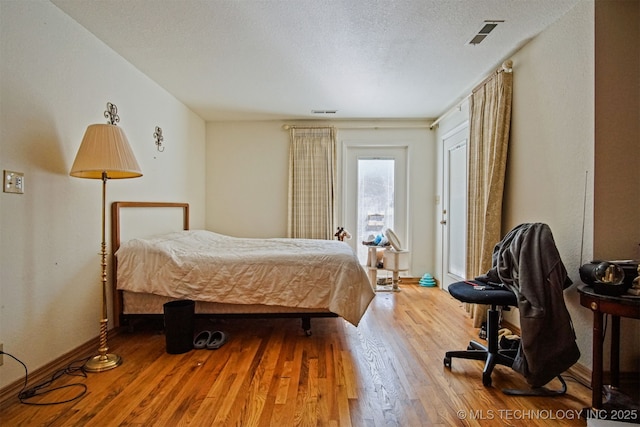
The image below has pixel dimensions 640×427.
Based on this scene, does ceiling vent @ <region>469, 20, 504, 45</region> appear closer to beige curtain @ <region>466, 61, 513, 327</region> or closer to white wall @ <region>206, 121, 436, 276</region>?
beige curtain @ <region>466, 61, 513, 327</region>

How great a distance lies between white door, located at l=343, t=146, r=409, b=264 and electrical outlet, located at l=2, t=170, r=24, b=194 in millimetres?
3597

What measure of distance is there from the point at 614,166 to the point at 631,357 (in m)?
1.15

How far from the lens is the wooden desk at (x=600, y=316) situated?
150 centimetres

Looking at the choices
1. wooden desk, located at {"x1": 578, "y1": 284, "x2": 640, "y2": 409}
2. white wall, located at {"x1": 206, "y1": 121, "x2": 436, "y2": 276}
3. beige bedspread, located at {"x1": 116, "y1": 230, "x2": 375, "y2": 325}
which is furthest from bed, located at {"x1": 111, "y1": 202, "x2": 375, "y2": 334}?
white wall, located at {"x1": 206, "y1": 121, "x2": 436, "y2": 276}

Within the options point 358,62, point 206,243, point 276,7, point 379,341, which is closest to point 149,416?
point 379,341

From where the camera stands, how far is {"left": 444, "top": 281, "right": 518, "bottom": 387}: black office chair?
197cm

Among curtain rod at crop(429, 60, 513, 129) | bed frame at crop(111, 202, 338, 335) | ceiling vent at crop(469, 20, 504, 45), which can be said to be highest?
ceiling vent at crop(469, 20, 504, 45)

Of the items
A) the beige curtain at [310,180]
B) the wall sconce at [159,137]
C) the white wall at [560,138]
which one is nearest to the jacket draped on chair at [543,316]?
the white wall at [560,138]

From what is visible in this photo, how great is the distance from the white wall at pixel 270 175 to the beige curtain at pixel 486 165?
1.42 metres

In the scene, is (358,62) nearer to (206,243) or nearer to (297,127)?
(297,127)

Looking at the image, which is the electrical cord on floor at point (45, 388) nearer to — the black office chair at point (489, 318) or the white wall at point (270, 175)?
the black office chair at point (489, 318)

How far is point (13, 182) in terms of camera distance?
1834 mm

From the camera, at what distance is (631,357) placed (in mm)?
1937

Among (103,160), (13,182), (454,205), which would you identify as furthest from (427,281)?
(13,182)
